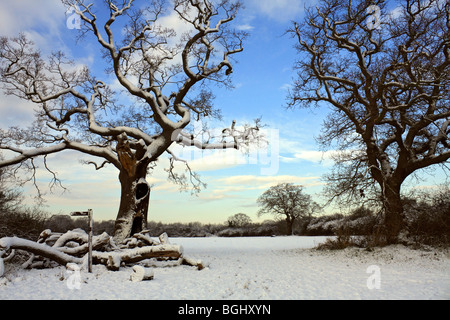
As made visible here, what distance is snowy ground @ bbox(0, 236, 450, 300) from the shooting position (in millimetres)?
7227

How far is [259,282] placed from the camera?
8.53 m

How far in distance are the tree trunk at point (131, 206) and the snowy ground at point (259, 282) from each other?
3.73m

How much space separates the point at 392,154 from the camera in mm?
17484

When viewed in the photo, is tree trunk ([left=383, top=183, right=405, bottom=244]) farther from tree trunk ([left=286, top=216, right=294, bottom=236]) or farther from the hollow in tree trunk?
tree trunk ([left=286, top=216, right=294, bottom=236])

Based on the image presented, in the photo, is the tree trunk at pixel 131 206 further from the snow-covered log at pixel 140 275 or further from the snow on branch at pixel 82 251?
the snow-covered log at pixel 140 275

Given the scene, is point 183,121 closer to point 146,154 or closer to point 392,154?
point 146,154

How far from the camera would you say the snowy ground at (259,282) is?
23.7 feet

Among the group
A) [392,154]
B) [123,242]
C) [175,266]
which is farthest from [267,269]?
[392,154]

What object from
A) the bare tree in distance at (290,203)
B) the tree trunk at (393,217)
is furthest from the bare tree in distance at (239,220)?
the tree trunk at (393,217)

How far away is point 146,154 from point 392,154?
41.2 feet

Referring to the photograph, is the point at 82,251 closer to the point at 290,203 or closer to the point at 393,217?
the point at 393,217

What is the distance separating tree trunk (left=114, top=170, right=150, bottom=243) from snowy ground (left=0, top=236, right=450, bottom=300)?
3.73 meters

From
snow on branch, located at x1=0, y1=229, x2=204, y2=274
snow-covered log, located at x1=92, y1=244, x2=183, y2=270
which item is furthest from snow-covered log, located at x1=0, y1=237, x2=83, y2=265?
snow-covered log, located at x1=92, y1=244, x2=183, y2=270

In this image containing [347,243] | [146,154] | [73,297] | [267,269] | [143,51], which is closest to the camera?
[73,297]
